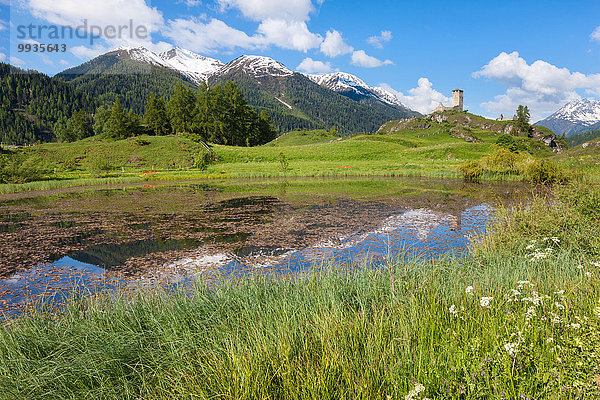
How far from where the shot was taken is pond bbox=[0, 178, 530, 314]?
27.8ft

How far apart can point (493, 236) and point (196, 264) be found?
875cm

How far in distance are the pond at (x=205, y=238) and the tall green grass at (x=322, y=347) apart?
1184 millimetres

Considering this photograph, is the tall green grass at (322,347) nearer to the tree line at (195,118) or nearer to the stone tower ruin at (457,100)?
the tree line at (195,118)

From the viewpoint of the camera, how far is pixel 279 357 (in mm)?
3369

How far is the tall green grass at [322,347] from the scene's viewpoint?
2.66 metres

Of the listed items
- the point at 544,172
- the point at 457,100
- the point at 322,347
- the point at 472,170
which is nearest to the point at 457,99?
the point at 457,100

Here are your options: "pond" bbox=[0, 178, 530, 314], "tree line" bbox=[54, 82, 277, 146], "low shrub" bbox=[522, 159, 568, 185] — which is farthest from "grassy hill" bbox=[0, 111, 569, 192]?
"pond" bbox=[0, 178, 530, 314]

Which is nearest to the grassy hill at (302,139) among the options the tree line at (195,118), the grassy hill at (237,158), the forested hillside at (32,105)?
the tree line at (195,118)

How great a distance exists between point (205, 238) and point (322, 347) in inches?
396

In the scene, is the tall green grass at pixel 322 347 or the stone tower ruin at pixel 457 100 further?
the stone tower ruin at pixel 457 100

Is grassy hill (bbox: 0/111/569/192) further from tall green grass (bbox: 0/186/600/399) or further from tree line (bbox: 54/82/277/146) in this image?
tall green grass (bbox: 0/186/600/399)

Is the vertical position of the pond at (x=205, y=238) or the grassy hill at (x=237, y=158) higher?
the grassy hill at (x=237, y=158)

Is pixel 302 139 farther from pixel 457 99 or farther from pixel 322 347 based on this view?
pixel 457 99

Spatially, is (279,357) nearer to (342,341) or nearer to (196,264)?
(342,341)
